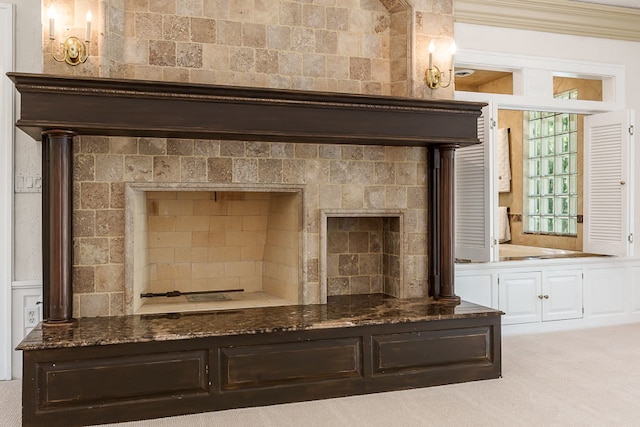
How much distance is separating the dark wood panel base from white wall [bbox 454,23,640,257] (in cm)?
266

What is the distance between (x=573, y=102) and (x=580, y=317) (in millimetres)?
2141

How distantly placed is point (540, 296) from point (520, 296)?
0.75 ft

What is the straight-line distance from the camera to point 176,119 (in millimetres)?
3396

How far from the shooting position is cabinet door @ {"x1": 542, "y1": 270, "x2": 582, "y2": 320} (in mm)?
5468

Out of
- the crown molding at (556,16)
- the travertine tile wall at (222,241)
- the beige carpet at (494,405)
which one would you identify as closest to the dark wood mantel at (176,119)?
the travertine tile wall at (222,241)

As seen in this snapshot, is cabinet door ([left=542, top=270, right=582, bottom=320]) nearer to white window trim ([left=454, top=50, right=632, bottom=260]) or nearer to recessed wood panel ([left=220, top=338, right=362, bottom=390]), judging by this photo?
white window trim ([left=454, top=50, right=632, bottom=260])

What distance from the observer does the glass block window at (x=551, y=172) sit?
6.72 m

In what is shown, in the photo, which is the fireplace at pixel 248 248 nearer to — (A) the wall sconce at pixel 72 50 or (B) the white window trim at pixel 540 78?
(A) the wall sconce at pixel 72 50

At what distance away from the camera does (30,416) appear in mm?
3047

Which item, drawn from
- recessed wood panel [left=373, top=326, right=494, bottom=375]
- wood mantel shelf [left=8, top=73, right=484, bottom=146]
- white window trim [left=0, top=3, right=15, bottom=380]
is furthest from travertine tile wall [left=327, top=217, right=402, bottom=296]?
white window trim [left=0, top=3, right=15, bottom=380]

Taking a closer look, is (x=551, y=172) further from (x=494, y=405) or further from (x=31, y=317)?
(x=31, y=317)

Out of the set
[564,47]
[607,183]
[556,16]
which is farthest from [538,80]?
[607,183]

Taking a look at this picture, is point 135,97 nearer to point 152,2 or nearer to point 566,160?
point 152,2

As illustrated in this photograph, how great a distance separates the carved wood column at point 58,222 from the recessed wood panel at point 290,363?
A: 3.45 ft
